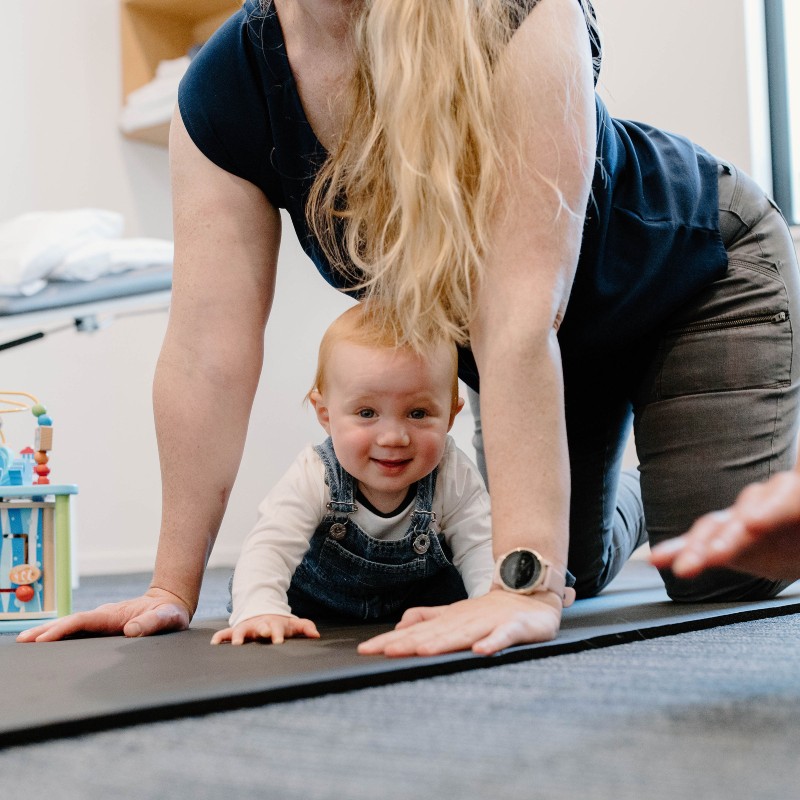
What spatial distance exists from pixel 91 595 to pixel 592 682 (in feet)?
4.77

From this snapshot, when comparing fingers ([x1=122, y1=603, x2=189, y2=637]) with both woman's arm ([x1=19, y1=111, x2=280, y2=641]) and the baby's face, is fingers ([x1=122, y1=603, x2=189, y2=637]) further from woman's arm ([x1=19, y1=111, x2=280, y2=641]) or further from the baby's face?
the baby's face

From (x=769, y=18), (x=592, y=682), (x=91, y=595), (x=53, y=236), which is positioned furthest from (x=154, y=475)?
(x=592, y=682)

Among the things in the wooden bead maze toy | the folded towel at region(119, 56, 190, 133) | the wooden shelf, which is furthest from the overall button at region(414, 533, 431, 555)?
the wooden shelf

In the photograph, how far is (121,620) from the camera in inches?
40.4

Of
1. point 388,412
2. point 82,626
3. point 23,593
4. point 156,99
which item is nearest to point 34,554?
point 23,593

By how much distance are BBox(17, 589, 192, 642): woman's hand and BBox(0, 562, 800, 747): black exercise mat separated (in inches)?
0.9

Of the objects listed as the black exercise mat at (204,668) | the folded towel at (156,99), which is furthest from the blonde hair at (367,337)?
the folded towel at (156,99)

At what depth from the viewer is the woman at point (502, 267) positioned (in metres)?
0.84

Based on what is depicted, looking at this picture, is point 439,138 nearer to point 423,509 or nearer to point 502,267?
point 502,267

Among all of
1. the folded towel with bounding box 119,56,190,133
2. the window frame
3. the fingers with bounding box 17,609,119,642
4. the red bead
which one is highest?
the folded towel with bounding box 119,56,190,133

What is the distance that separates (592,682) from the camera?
2.15 feet

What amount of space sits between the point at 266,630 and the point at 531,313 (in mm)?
355

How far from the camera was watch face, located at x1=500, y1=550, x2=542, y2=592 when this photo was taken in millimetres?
801

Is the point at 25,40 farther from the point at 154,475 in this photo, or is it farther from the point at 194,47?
the point at 154,475
